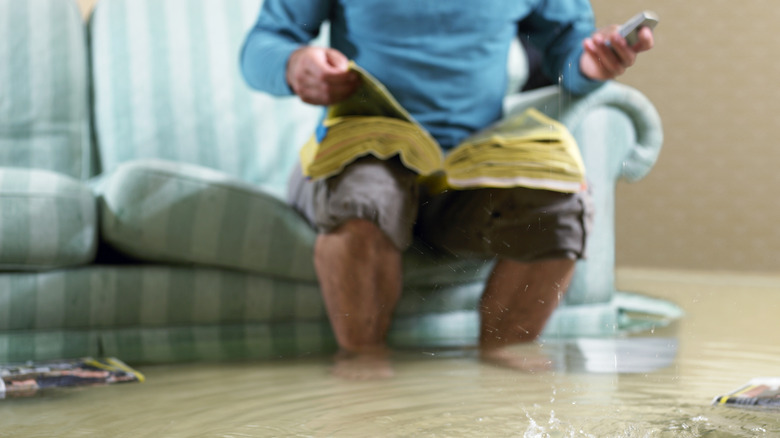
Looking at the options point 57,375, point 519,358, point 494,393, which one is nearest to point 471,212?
point 519,358

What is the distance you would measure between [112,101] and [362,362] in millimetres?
902

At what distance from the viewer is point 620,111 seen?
1.45 meters

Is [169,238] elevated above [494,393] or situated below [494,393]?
above

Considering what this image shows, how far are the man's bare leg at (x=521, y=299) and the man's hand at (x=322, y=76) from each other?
0.36 metres

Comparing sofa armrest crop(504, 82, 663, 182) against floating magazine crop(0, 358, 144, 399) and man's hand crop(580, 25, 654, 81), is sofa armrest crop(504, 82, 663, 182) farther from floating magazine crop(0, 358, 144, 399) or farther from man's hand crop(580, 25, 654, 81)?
floating magazine crop(0, 358, 144, 399)

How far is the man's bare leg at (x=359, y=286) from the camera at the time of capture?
3.96ft

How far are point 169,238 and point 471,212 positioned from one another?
1.48 ft

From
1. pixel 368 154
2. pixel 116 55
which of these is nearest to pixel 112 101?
pixel 116 55

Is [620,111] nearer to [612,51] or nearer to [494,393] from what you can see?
[612,51]

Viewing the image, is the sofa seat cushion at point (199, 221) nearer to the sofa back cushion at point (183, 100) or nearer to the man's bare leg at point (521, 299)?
the man's bare leg at point (521, 299)

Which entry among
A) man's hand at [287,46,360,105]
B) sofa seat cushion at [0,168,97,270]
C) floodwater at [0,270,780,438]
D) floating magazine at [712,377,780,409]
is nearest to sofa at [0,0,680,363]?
sofa seat cushion at [0,168,97,270]

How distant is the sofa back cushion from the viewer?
176 cm

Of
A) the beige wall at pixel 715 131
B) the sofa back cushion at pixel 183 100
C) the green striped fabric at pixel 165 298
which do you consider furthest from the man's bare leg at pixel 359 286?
the sofa back cushion at pixel 183 100

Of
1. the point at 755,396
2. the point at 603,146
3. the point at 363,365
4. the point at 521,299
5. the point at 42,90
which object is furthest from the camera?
the point at 42,90
